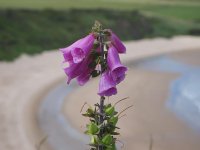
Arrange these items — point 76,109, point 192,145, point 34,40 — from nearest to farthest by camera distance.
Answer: point 192,145
point 76,109
point 34,40

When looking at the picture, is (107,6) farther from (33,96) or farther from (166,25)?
(33,96)

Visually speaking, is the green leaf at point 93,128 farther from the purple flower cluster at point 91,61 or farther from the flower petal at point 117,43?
the flower petal at point 117,43

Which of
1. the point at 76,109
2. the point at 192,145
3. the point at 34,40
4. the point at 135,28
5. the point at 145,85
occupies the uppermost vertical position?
the point at 135,28

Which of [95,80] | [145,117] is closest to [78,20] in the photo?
[95,80]

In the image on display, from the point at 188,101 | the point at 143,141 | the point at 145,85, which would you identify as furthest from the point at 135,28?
the point at 143,141

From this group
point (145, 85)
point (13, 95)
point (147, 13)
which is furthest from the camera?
point (147, 13)

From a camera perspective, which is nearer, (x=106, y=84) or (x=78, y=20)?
(x=106, y=84)

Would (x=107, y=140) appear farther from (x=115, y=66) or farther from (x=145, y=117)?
(x=145, y=117)
